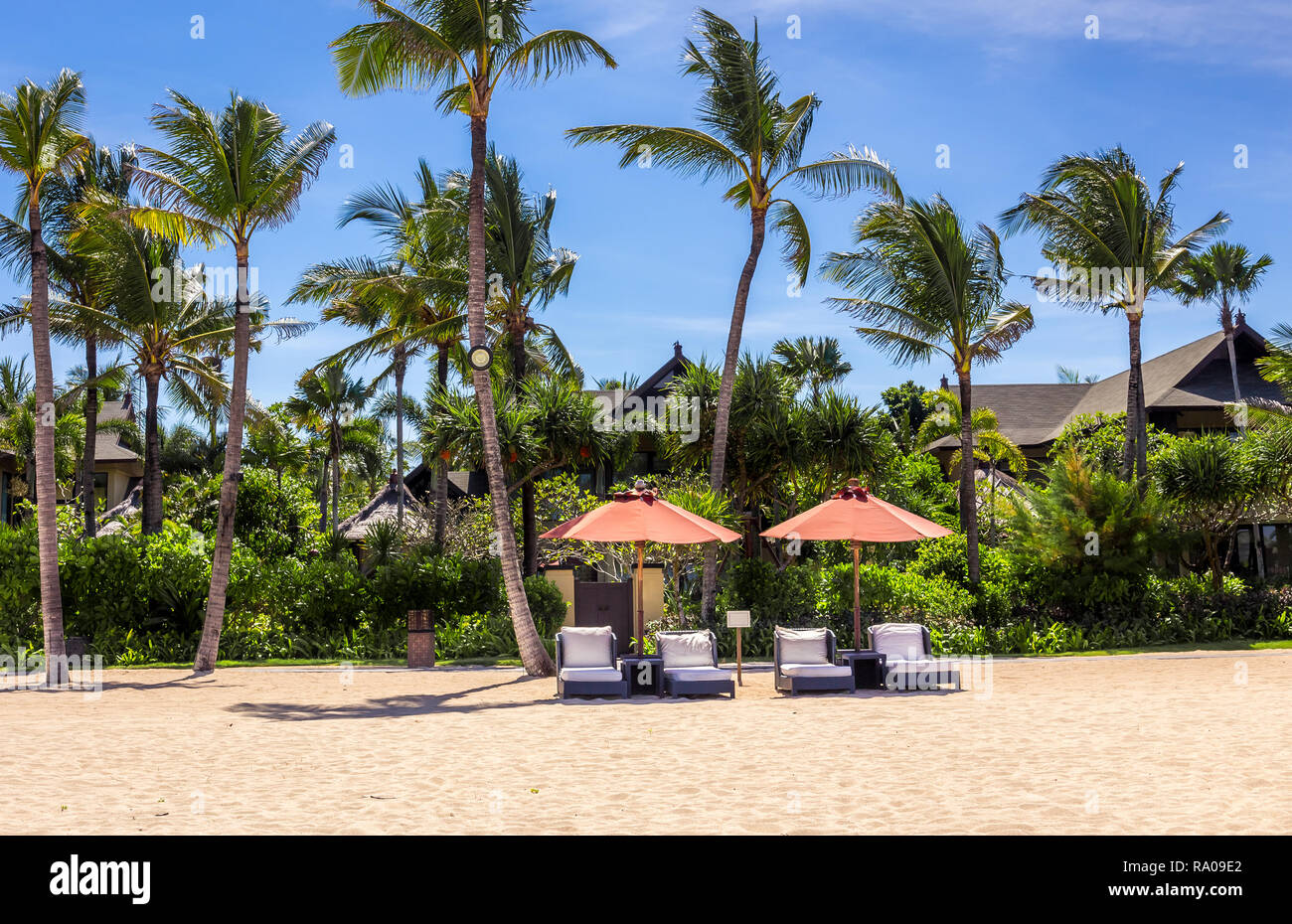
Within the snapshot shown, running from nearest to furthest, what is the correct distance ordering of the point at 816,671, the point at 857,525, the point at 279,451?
the point at 816,671 < the point at 857,525 < the point at 279,451

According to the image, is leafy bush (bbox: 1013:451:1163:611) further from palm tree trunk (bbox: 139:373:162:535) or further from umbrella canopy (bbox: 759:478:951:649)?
palm tree trunk (bbox: 139:373:162:535)

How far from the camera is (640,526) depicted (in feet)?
46.6

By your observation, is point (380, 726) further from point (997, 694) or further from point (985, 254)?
point (985, 254)

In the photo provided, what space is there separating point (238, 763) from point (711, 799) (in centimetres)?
423

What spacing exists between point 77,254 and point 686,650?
1686cm

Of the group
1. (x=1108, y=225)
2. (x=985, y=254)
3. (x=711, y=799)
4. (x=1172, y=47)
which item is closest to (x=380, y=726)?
(x=711, y=799)

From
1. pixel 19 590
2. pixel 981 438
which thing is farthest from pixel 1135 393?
pixel 19 590

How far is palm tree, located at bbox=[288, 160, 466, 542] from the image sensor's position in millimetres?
20173

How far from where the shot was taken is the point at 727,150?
1850 cm

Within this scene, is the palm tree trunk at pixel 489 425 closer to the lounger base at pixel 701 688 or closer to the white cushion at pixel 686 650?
the white cushion at pixel 686 650

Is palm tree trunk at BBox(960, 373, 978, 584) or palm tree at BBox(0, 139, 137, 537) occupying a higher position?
palm tree at BBox(0, 139, 137, 537)

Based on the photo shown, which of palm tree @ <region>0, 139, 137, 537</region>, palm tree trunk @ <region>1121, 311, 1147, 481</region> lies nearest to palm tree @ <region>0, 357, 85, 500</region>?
palm tree @ <region>0, 139, 137, 537</region>

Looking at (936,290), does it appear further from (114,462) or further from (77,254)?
(114,462)

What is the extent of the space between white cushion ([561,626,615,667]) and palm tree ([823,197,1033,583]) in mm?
8879
